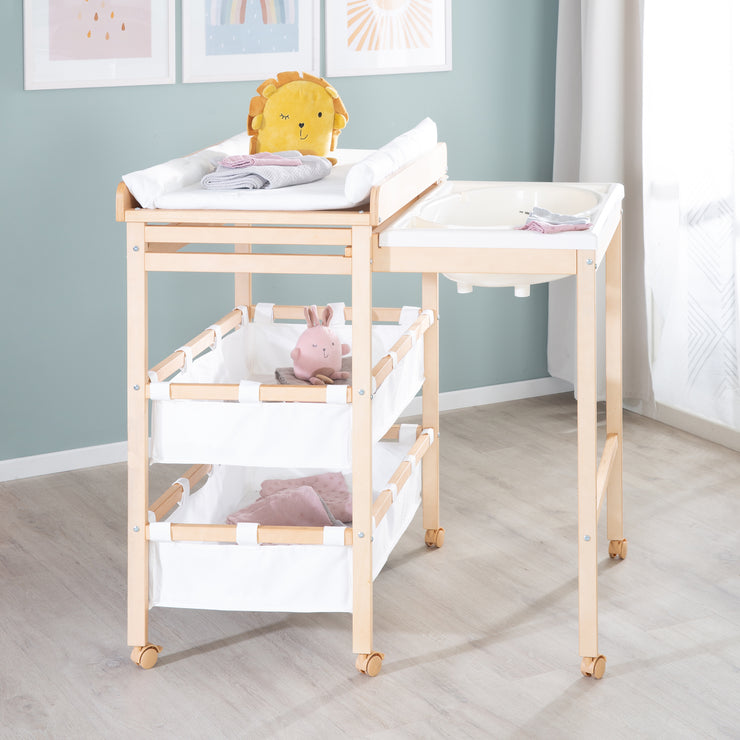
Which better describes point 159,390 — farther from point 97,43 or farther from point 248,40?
point 248,40

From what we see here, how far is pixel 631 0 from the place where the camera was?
3.19m

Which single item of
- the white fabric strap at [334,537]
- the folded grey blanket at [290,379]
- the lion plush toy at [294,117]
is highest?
the lion plush toy at [294,117]

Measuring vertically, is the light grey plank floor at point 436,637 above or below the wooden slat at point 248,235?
below

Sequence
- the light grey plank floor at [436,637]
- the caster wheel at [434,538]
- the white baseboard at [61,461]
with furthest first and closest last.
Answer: the white baseboard at [61,461] → the caster wheel at [434,538] → the light grey plank floor at [436,637]

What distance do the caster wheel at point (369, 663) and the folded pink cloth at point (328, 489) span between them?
0.42 metres

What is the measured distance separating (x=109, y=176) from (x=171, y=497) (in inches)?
47.0

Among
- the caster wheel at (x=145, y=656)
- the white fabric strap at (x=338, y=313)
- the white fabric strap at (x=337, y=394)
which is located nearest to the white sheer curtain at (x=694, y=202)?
the white fabric strap at (x=338, y=313)

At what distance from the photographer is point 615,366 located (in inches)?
87.9

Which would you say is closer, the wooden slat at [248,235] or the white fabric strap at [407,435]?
the wooden slat at [248,235]

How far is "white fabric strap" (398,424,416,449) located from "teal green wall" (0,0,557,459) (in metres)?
0.92

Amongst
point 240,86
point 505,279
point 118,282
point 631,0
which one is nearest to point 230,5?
point 240,86

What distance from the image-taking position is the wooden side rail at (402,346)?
6.27 ft

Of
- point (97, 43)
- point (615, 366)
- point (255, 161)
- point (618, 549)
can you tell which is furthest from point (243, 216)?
point (97, 43)

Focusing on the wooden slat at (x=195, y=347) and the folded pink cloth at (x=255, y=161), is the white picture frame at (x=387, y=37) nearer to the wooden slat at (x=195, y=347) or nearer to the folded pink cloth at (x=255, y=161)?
the wooden slat at (x=195, y=347)
